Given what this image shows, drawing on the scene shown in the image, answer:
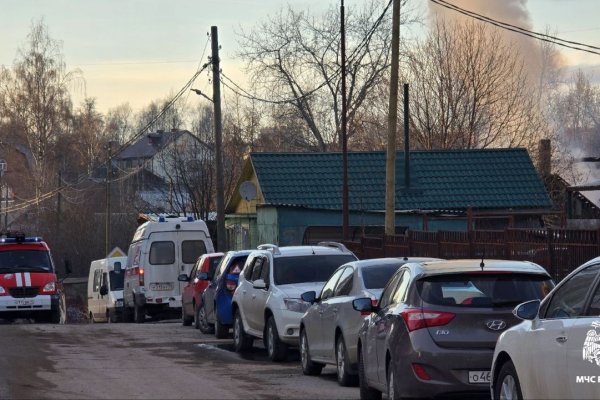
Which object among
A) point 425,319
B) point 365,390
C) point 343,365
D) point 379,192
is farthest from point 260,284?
point 379,192

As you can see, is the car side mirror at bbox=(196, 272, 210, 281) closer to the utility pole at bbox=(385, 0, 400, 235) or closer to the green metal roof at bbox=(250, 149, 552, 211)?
the utility pole at bbox=(385, 0, 400, 235)

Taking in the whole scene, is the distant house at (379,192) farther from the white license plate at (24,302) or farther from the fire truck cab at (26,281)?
the white license plate at (24,302)

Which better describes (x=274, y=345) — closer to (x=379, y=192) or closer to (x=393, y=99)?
(x=393, y=99)

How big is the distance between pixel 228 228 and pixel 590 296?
3737 cm

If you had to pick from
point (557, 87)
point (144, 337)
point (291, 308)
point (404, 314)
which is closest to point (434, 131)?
point (557, 87)

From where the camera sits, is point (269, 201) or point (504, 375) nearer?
point (504, 375)

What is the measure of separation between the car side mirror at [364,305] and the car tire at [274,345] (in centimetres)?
503

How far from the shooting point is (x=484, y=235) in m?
21.1

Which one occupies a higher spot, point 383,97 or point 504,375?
point 383,97

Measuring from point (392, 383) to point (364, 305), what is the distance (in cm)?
143

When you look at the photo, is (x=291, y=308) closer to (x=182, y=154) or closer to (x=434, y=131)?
(x=434, y=131)

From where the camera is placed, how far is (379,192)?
39.4m

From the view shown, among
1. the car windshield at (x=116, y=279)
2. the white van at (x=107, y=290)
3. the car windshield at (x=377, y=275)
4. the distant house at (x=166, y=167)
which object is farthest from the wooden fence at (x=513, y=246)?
the distant house at (x=166, y=167)

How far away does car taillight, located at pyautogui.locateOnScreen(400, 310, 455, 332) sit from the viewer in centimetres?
1059
